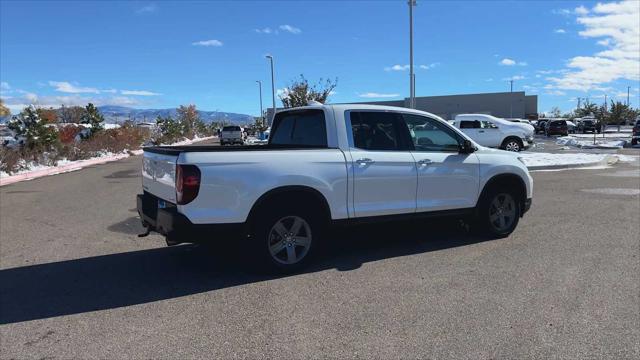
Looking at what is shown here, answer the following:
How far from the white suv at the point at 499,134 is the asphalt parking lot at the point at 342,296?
1596 centimetres

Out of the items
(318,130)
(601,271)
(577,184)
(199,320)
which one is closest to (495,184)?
(601,271)

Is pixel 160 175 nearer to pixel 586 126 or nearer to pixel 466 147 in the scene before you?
pixel 466 147

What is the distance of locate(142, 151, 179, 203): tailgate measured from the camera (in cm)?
523

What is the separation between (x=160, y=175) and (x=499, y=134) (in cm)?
2075

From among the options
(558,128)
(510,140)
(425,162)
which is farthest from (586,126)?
(425,162)

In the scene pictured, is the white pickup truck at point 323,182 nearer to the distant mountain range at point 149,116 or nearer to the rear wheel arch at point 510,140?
the rear wheel arch at point 510,140

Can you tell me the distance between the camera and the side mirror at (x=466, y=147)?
22.6 feet

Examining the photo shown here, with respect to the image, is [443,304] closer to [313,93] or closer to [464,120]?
[464,120]

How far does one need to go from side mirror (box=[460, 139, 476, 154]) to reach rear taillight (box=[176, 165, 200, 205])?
3586 mm

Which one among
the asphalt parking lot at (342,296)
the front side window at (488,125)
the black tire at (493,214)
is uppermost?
the front side window at (488,125)

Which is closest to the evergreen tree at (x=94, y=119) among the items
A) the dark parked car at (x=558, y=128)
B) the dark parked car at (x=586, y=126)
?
the dark parked car at (x=558, y=128)

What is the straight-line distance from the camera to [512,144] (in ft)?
78.4

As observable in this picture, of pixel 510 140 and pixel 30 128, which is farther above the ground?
pixel 30 128

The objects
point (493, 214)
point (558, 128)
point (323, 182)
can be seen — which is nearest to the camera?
point (323, 182)
